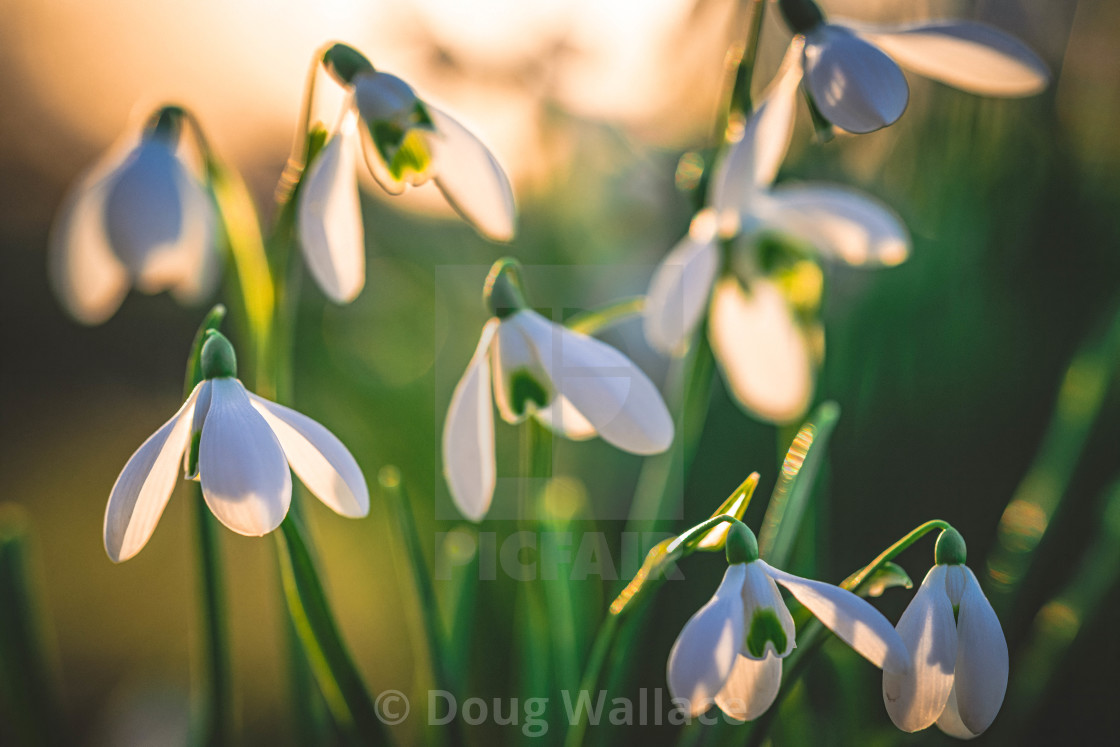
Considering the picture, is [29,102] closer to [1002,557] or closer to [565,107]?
[565,107]

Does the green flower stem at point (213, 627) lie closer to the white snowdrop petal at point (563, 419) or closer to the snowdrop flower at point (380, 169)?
the snowdrop flower at point (380, 169)

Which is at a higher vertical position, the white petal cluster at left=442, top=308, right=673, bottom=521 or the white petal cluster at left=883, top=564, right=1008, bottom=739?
the white petal cluster at left=442, top=308, right=673, bottom=521

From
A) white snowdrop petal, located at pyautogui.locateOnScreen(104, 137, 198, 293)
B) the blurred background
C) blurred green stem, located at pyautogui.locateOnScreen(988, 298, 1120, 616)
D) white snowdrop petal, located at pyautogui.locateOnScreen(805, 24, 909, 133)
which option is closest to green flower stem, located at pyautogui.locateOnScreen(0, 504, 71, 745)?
the blurred background

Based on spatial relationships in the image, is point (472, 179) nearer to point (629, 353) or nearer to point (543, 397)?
point (543, 397)

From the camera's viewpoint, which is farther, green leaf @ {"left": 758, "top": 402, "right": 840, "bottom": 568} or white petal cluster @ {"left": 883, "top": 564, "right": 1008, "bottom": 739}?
green leaf @ {"left": 758, "top": 402, "right": 840, "bottom": 568}

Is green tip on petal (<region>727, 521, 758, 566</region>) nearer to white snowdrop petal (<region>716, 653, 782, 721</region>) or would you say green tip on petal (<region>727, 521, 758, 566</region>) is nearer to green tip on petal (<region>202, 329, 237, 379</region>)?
white snowdrop petal (<region>716, 653, 782, 721</region>)

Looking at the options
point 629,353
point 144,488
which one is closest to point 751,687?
point 144,488

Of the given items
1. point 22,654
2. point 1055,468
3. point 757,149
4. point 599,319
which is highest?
point 757,149
